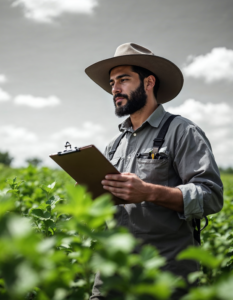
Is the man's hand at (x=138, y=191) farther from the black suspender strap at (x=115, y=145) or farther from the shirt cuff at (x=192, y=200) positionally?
the black suspender strap at (x=115, y=145)

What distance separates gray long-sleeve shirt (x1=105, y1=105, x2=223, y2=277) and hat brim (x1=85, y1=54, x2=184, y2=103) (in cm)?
75

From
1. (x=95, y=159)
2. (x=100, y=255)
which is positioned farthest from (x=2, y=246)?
(x=95, y=159)

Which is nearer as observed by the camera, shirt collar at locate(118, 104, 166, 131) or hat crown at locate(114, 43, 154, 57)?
shirt collar at locate(118, 104, 166, 131)

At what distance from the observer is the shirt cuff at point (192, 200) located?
1951 mm

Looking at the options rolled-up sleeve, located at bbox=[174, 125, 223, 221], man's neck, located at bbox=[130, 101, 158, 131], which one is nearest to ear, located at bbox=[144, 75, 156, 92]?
man's neck, located at bbox=[130, 101, 158, 131]

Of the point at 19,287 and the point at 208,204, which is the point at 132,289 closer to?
the point at 19,287

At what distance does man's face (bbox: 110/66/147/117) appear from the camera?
8.98 ft

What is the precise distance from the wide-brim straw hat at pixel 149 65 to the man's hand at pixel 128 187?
141 cm

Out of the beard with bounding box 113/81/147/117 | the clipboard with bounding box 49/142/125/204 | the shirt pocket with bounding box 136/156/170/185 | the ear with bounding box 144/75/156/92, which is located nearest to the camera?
the clipboard with bounding box 49/142/125/204

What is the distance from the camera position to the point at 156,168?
2.25 meters

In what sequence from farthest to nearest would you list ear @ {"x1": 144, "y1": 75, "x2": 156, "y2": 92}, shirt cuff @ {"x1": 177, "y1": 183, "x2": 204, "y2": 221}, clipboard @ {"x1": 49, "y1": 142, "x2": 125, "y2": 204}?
ear @ {"x1": 144, "y1": 75, "x2": 156, "y2": 92} → shirt cuff @ {"x1": 177, "y1": 183, "x2": 204, "y2": 221} → clipboard @ {"x1": 49, "y1": 142, "x2": 125, "y2": 204}

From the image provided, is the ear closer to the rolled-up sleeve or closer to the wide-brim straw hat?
the wide-brim straw hat

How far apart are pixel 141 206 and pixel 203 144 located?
0.69 meters

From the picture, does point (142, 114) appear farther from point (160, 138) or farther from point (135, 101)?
point (160, 138)
